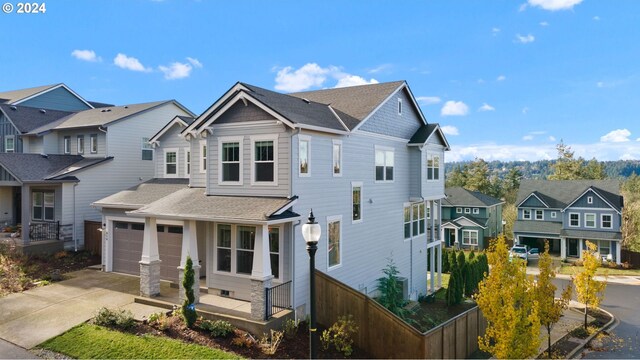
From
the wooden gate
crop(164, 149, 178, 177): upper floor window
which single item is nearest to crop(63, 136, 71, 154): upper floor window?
the wooden gate

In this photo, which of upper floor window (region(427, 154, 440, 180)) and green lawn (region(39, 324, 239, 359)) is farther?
upper floor window (region(427, 154, 440, 180))

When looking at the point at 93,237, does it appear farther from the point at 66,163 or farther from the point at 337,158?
the point at 337,158

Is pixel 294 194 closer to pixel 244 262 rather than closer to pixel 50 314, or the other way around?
pixel 244 262

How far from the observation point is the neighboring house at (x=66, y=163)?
806 inches

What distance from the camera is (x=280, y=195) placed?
1357cm

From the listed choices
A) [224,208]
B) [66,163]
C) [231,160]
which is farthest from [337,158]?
[66,163]

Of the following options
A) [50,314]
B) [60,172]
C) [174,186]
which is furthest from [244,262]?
[60,172]

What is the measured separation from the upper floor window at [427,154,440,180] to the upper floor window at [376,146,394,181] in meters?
3.18

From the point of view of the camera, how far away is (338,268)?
1563 centimetres

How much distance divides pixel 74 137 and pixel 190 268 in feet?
56.9

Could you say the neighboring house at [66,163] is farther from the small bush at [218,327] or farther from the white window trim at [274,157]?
the small bush at [218,327]

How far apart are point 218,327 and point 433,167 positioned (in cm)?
1488

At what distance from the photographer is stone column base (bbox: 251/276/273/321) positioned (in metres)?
11.8

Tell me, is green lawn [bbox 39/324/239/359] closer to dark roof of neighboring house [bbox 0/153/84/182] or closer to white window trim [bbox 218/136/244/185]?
white window trim [bbox 218/136/244/185]
